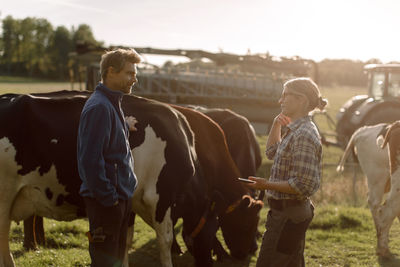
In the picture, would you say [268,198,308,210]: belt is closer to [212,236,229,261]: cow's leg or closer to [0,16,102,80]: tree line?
[212,236,229,261]: cow's leg

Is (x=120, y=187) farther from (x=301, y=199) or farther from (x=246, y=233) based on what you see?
(x=246, y=233)

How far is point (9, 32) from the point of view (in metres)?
81.3

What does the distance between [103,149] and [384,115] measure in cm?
1230

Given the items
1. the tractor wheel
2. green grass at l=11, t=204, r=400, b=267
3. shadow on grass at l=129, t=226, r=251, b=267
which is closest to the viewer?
green grass at l=11, t=204, r=400, b=267

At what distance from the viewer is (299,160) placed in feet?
9.76

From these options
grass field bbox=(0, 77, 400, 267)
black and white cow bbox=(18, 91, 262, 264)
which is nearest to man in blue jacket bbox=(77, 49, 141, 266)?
black and white cow bbox=(18, 91, 262, 264)

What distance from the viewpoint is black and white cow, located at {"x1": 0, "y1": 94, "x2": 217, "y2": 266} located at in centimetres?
383

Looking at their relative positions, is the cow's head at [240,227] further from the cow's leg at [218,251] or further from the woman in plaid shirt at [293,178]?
the woman in plaid shirt at [293,178]

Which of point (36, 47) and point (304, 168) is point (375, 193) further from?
point (36, 47)

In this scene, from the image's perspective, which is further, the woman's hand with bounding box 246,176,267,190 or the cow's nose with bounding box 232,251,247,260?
the cow's nose with bounding box 232,251,247,260

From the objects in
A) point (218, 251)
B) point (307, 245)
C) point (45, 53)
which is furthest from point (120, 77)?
point (45, 53)

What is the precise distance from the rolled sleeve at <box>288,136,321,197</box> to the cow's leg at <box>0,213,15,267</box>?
2475mm

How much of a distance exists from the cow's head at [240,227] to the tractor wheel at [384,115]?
9082 millimetres

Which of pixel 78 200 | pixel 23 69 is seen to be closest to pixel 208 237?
pixel 78 200
